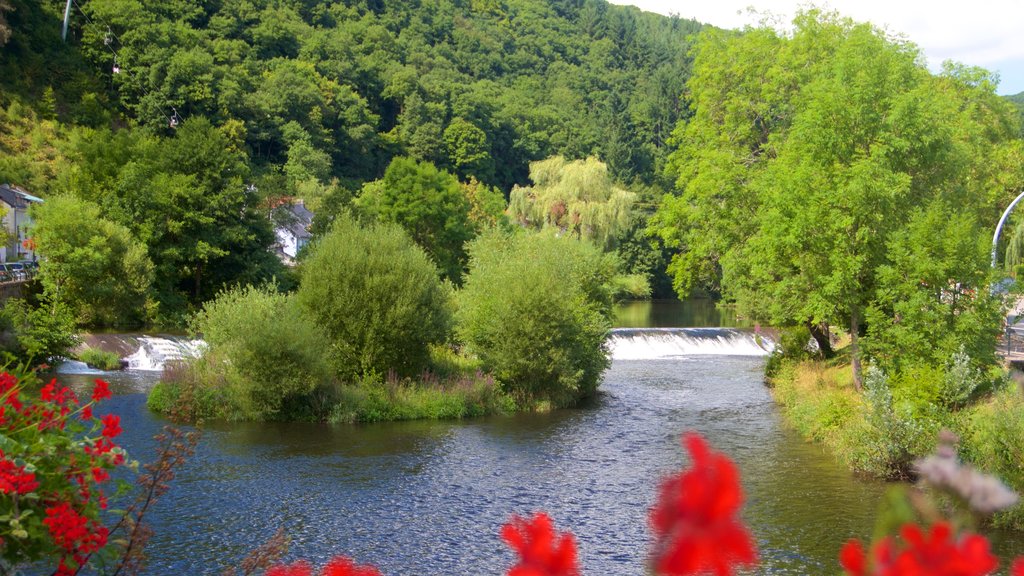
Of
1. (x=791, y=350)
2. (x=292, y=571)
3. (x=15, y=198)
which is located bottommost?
(x=791, y=350)

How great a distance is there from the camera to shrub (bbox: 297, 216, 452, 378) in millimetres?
29656

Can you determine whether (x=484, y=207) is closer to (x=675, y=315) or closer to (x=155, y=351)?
(x=675, y=315)

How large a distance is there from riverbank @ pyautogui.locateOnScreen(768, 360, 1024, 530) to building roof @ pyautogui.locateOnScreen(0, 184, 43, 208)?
41726mm

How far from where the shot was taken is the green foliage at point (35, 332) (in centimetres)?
3244

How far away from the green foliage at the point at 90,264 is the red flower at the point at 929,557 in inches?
1638

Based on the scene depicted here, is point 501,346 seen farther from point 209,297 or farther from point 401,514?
point 209,297

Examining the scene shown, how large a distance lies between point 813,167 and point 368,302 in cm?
1437

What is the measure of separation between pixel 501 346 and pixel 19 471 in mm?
26044

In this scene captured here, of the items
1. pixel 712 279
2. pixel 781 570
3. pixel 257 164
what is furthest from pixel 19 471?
pixel 257 164

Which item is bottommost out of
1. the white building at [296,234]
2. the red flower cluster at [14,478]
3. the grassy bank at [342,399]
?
the grassy bank at [342,399]

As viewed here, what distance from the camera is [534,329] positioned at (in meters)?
31.4

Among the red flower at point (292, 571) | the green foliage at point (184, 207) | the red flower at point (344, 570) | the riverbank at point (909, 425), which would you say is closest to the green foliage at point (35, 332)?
the green foliage at point (184, 207)

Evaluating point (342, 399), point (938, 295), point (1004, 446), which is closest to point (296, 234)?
point (342, 399)

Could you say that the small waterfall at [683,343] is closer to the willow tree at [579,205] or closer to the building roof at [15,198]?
the willow tree at [579,205]
